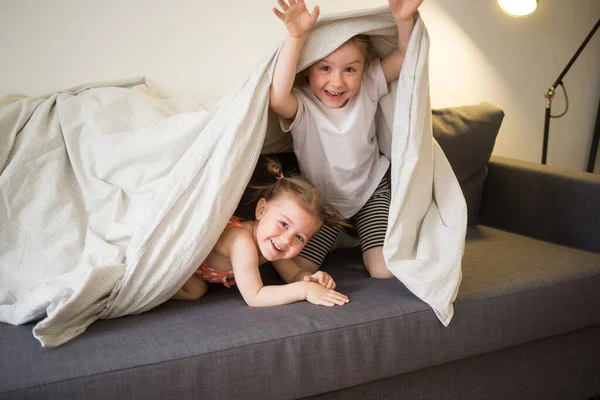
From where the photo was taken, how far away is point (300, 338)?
4.67 feet

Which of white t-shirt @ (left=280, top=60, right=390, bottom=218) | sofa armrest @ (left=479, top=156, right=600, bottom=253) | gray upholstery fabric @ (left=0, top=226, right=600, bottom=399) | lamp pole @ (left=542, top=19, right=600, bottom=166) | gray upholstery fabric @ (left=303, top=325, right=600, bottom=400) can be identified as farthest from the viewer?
lamp pole @ (left=542, top=19, right=600, bottom=166)

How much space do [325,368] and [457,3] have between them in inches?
70.0

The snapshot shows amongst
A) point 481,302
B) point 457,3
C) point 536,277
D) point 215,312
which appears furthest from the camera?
point 457,3

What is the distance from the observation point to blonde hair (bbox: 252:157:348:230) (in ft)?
5.57

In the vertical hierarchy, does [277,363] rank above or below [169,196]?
below

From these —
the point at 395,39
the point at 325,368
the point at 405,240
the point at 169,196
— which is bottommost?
the point at 325,368

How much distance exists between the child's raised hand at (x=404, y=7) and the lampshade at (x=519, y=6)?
89 cm

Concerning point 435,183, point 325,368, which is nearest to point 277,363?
point 325,368

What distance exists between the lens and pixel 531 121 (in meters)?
3.06

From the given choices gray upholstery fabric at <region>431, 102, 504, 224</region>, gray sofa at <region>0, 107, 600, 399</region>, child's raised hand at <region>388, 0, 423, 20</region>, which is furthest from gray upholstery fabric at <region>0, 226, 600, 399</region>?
child's raised hand at <region>388, 0, 423, 20</region>

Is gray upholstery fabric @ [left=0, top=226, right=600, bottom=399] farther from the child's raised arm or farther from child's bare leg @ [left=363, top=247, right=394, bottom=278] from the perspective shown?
the child's raised arm

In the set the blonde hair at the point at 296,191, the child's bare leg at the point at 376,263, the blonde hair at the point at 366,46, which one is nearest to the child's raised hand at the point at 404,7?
the blonde hair at the point at 366,46

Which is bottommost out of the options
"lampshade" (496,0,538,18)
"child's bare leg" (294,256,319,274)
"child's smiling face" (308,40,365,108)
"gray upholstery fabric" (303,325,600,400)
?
"gray upholstery fabric" (303,325,600,400)

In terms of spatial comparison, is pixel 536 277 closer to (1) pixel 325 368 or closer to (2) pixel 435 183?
(2) pixel 435 183
